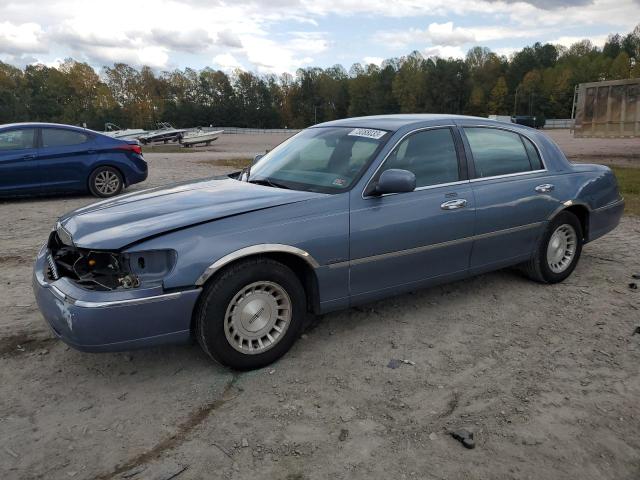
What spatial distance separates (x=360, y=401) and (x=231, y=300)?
0.98 metres

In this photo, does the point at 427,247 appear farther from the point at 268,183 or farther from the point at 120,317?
the point at 120,317

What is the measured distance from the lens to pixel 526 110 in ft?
316

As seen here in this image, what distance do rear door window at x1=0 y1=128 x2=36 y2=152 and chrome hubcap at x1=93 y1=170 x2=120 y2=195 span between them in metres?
1.23

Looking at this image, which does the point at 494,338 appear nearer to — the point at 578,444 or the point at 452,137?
the point at 578,444

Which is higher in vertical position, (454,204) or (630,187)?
(454,204)

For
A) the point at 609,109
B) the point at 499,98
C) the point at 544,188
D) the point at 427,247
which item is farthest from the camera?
the point at 499,98

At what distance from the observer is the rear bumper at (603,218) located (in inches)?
212

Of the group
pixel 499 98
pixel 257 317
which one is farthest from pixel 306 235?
pixel 499 98

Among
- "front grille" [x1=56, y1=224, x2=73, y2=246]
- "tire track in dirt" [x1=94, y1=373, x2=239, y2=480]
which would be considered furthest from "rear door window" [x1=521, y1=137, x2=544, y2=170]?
"front grille" [x1=56, y1=224, x2=73, y2=246]

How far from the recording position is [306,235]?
11.7 feet

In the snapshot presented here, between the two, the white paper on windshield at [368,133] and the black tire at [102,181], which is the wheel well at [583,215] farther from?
the black tire at [102,181]

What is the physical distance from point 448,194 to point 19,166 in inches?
318

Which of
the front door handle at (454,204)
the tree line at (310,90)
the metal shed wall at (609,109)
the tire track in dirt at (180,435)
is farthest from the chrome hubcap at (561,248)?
the tree line at (310,90)

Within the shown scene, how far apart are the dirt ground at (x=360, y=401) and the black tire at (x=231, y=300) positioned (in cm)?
11
